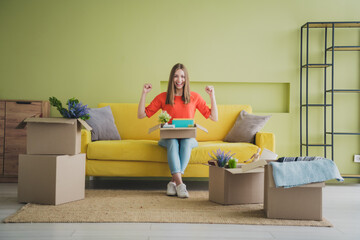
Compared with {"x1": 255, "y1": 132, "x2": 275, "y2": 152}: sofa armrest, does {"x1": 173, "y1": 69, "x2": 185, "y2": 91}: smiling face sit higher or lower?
higher

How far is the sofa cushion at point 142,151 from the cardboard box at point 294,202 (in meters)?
0.99

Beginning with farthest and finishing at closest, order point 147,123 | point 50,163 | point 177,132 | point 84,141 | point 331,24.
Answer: point 331,24 → point 147,123 → point 84,141 → point 177,132 → point 50,163

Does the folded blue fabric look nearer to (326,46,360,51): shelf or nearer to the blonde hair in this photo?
the blonde hair

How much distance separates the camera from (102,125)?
3447 mm

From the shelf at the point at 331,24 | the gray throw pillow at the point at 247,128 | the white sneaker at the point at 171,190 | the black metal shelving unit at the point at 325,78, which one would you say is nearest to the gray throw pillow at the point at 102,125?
the white sneaker at the point at 171,190

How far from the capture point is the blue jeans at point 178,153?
298 cm

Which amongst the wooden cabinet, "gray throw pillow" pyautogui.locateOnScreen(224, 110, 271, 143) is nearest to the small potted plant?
"gray throw pillow" pyautogui.locateOnScreen(224, 110, 271, 143)

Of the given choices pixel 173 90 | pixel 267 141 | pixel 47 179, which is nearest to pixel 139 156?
pixel 173 90

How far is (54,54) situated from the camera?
4094mm

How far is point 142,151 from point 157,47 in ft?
4.74

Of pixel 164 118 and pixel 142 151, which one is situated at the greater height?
pixel 164 118

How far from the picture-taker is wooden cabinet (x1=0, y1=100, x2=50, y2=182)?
366 centimetres

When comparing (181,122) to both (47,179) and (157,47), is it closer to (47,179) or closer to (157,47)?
(47,179)

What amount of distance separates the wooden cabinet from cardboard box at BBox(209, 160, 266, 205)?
2.16m
